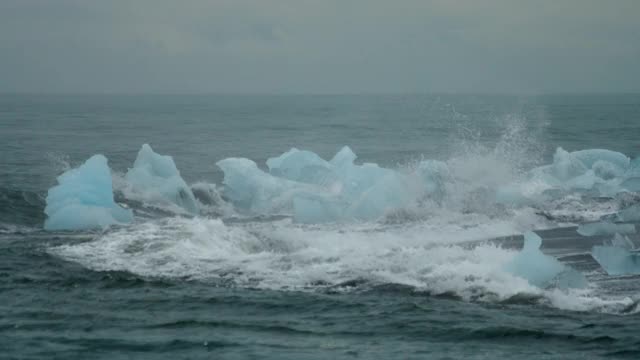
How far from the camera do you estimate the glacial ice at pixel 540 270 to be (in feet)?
57.7

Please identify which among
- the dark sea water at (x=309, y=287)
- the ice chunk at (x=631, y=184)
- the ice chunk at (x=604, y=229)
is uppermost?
the ice chunk at (x=631, y=184)

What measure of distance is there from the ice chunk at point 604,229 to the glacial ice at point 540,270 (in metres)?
6.19

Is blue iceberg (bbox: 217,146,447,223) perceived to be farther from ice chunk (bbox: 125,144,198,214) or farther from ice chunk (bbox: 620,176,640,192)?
ice chunk (bbox: 620,176,640,192)

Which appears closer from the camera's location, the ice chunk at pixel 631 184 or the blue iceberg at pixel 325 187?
the blue iceberg at pixel 325 187

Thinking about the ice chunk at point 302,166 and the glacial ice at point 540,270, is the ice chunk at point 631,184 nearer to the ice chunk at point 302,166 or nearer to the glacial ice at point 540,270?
the ice chunk at point 302,166

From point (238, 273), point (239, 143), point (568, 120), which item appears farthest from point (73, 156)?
point (568, 120)

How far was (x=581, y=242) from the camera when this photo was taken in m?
23.0

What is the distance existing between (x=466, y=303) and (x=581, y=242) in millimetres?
7300

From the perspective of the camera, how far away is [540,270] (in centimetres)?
1784

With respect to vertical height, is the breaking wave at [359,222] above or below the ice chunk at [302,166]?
below

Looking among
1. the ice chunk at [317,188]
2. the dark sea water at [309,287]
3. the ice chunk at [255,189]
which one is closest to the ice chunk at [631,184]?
the dark sea water at [309,287]

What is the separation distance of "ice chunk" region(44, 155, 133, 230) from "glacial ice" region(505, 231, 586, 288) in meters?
12.2

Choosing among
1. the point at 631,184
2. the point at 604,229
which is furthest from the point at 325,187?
the point at 631,184

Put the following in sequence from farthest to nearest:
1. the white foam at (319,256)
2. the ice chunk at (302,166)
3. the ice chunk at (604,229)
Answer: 1. the ice chunk at (302,166)
2. the ice chunk at (604,229)
3. the white foam at (319,256)
